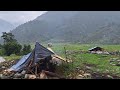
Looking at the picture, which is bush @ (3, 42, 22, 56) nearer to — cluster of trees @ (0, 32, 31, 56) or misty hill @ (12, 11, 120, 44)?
cluster of trees @ (0, 32, 31, 56)

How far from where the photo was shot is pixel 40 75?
501cm

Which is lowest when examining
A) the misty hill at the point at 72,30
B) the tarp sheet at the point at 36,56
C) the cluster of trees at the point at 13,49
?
the tarp sheet at the point at 36,56

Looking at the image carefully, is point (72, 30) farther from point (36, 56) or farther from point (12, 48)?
point (36, 56)

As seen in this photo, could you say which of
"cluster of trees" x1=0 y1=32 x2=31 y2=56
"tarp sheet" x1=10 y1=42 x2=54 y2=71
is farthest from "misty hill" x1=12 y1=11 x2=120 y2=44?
"tarp sheet" x1=10 y1=42 x2=54 y2=71

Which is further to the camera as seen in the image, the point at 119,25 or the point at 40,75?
the point at 119,25

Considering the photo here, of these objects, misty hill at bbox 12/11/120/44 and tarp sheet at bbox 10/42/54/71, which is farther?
misty hill at bbox 12/11/120/44

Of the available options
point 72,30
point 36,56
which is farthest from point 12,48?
point 72,30

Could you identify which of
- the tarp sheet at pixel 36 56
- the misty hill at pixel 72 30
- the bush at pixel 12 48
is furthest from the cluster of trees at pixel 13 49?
the misty hill at pixel 72 30

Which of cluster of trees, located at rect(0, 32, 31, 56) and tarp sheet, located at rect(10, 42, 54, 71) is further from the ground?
cluster of trees, located at rect(0, 32, 31, 56)

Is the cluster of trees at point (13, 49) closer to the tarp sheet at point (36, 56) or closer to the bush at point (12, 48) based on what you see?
the bush at point (12, 48)
